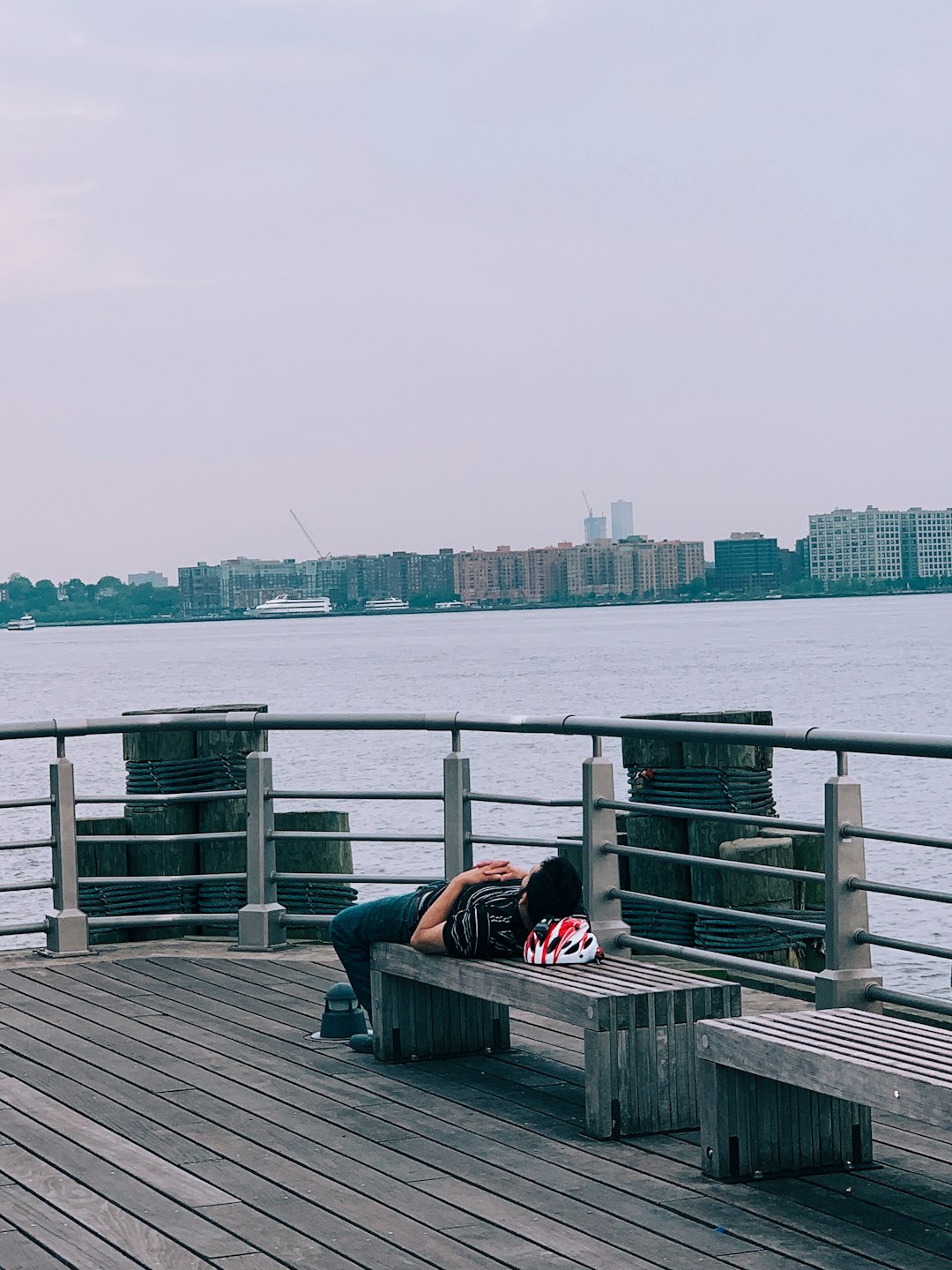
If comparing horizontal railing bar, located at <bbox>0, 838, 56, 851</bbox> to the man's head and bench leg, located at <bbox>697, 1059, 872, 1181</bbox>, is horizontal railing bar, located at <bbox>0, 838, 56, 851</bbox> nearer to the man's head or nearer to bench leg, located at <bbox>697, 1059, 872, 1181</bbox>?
the man's head

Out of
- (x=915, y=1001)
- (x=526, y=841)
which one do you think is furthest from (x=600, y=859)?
(x=915, y=1001)

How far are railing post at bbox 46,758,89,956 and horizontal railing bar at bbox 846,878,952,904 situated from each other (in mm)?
4620

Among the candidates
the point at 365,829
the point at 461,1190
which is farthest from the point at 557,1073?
the point at 365,829

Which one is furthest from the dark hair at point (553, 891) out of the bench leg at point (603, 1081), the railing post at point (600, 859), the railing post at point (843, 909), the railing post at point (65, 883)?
the railing post at point (65, 883)

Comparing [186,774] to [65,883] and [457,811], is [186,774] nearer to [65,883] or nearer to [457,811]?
[65,883]

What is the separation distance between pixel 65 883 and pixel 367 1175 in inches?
178

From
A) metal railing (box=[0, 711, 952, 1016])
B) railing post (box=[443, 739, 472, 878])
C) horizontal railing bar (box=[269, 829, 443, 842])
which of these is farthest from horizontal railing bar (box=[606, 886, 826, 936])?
horizontal railing bar (box=[269, 829, 443, 842])

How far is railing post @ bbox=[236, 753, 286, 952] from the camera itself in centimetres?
960

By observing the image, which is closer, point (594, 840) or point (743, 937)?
point (594, 840)

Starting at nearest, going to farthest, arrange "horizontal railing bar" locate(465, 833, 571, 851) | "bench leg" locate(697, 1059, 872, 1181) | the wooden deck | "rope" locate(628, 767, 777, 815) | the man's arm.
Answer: the wooden deck, "bench leg" locate(697, 1059, 872, 1181), the man's arm, "horizontal railing bar" locate(465, 833, 571, 851), "rope" locate(628, 767, 777, 815)

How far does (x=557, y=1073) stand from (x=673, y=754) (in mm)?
3378

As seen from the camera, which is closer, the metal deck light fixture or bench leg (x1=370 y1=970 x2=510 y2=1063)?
bench leg (x1=370 y1=970 x2=510 y2=1063)

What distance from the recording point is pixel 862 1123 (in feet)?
18.3

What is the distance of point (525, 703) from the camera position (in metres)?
73.1
